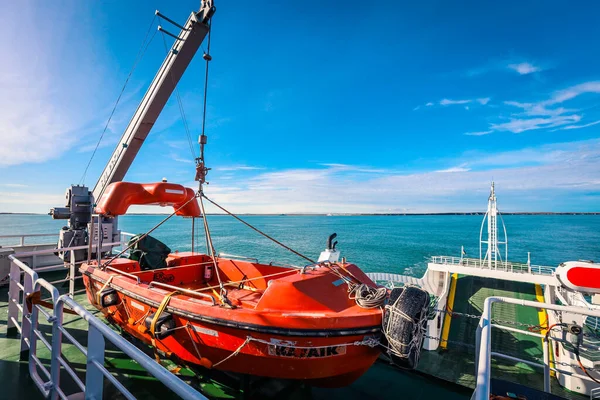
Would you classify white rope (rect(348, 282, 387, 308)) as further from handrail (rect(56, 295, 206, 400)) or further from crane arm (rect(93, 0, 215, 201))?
crane arm (rect(93, 0, 215, 201))

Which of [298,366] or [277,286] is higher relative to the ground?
[277,286]

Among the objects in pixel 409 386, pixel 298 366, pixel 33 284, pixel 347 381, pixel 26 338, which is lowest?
pixel 409 386

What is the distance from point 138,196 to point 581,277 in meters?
6.25

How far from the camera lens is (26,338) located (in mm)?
3031

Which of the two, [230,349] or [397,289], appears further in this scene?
[397,289]

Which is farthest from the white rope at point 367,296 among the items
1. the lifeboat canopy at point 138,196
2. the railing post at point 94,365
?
the lifeboat canopy at point 138,196

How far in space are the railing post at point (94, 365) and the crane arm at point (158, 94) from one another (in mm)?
7977

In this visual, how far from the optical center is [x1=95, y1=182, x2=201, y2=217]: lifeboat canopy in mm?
4508

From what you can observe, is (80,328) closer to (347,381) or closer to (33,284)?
(33,284)

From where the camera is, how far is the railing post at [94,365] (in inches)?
63.5

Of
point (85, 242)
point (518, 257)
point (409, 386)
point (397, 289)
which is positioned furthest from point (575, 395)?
point (518, 257)

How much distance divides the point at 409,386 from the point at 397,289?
1.93m

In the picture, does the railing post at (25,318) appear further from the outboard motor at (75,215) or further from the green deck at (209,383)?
the outboard motor at (75,215)

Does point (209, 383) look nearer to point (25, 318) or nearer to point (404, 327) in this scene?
point (25, 318)
